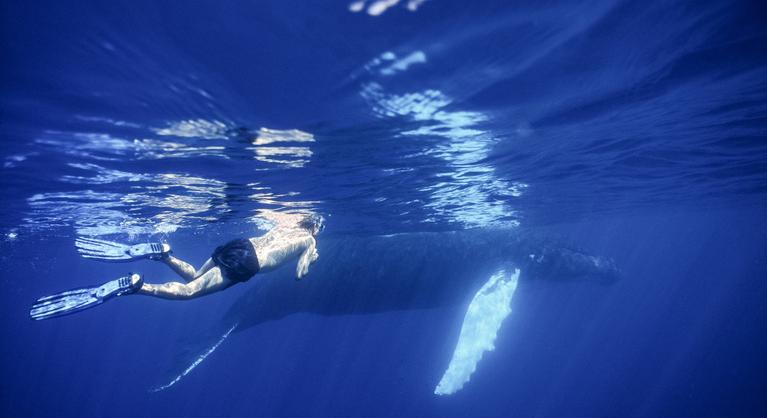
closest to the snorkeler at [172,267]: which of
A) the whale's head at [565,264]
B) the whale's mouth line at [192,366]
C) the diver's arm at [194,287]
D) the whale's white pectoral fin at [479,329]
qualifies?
the diver's arm at [194,287]

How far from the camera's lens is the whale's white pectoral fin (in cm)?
1330

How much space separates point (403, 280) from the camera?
16.8m

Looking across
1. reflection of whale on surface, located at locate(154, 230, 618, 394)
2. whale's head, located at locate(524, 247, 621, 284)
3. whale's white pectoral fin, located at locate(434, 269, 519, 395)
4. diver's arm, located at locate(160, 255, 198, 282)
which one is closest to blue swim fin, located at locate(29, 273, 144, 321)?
diver's arm, located at locate(160, 255, 198, 282)

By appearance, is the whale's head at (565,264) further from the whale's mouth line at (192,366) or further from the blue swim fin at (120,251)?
the blue swim fin at (120,251)

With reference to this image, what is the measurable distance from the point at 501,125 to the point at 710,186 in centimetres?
2177

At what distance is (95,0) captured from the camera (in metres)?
4.66

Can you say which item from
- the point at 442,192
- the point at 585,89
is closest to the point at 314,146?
the point at 585,89

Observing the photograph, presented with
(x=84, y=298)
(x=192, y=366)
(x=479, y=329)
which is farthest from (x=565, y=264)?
(x=84, y=298)

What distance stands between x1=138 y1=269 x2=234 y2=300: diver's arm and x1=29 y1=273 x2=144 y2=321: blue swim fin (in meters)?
0.30

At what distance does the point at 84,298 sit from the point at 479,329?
1241 centimetres

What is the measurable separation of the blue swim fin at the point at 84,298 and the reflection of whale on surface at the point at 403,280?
8.42m

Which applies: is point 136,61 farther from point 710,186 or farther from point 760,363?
point 760,363

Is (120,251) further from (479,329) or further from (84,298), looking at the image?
(479,329)

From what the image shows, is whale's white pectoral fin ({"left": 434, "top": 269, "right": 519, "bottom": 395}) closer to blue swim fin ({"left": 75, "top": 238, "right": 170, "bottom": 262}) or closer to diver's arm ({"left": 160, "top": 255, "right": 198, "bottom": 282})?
diver's arm ({"left": 160, "top": 255, "right": 198, "bottom": 282})
